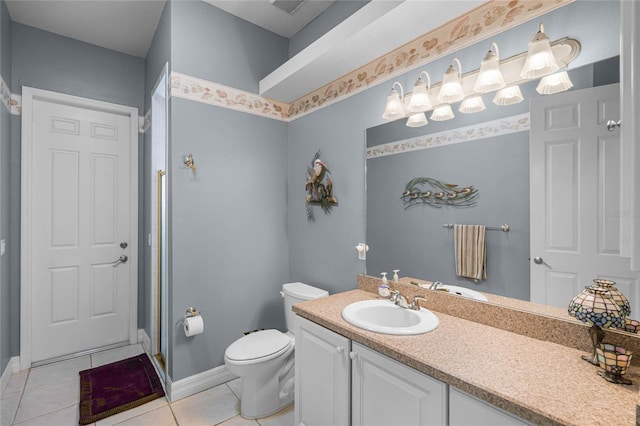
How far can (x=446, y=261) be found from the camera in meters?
1.64

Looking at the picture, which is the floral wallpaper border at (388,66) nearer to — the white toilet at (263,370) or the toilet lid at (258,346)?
the white toilet at (263,370)

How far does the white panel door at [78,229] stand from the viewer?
2672 mm

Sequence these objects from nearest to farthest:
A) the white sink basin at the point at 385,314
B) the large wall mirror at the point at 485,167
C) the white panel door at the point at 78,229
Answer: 1. the large wall mirror at the point at 485,167
2. the white sink basin at the point at 385,314
3. the white panel door at the point at 78,229

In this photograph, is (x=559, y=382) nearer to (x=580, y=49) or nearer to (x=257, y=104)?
(x=580, y=49)

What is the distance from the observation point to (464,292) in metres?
1.55

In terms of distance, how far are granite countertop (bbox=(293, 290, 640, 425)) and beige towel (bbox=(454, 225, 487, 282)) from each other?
24 centimetres

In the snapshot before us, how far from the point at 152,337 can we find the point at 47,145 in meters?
1.96

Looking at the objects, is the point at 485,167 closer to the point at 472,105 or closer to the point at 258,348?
the point at 472,105

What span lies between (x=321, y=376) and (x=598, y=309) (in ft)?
3.82

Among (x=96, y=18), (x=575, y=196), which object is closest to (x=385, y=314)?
(x=575, y=196)

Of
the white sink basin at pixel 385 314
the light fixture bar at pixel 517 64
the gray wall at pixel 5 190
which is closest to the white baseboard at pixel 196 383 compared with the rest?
the gray wall at pixel 5 190

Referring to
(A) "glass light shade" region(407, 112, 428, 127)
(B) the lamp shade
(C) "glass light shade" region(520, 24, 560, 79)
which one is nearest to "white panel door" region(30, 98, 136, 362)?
(A) "glass light shade" region(407, 112, 428, 127)

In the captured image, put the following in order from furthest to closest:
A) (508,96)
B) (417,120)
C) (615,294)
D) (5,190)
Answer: (5,190)
(417,120)
(508,96)
(615,294)

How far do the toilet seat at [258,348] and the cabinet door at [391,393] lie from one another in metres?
0.74
